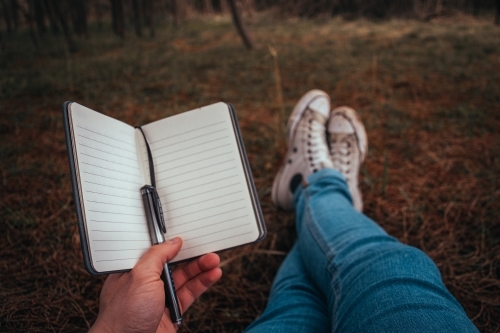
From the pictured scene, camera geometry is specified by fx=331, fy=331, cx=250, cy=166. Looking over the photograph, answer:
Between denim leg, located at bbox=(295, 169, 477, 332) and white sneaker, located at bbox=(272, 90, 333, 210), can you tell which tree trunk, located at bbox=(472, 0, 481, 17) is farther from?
denim leg, located at bbox=(295, 169, 477, 332)

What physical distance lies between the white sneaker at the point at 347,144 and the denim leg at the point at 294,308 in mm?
536

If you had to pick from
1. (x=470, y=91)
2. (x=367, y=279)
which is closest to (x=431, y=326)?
(x=367, y=279)

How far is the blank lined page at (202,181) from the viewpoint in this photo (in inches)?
26.2

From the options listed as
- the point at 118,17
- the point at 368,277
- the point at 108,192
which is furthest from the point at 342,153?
the point at 118,17

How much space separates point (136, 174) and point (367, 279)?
0.50 m

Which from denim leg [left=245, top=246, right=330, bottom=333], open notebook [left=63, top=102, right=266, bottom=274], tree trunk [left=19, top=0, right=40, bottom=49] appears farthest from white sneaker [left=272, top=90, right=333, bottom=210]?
tree trunk [left=19, top=0, right=40, bottom=49]

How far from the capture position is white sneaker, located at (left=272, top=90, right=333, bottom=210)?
4.05ft

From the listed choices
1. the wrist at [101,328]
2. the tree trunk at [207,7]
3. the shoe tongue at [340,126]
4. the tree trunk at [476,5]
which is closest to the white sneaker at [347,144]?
the shoe tongue at [340,126]

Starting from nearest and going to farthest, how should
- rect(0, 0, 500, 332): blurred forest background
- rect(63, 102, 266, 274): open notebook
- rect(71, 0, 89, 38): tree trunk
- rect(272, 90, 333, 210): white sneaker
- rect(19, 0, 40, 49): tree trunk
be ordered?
rect(63, 102, 266, 274): open notebook < rect(0, 0, 500, 332): blurred forest background < rect(272, 90, 333, 210): white sneaker < rect(19, 0, 40, 49): tree trunk < rect(71, 0, 89, 38): tree trunk

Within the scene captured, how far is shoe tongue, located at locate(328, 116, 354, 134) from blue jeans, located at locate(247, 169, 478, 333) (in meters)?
0.57

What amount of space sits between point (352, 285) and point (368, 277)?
4 cm

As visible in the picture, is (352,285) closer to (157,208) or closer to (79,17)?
(157,208)

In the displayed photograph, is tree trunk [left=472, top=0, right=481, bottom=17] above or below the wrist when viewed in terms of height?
below

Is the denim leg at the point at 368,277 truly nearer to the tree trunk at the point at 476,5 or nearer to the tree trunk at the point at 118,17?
the tree trunk at the point at 118,17
